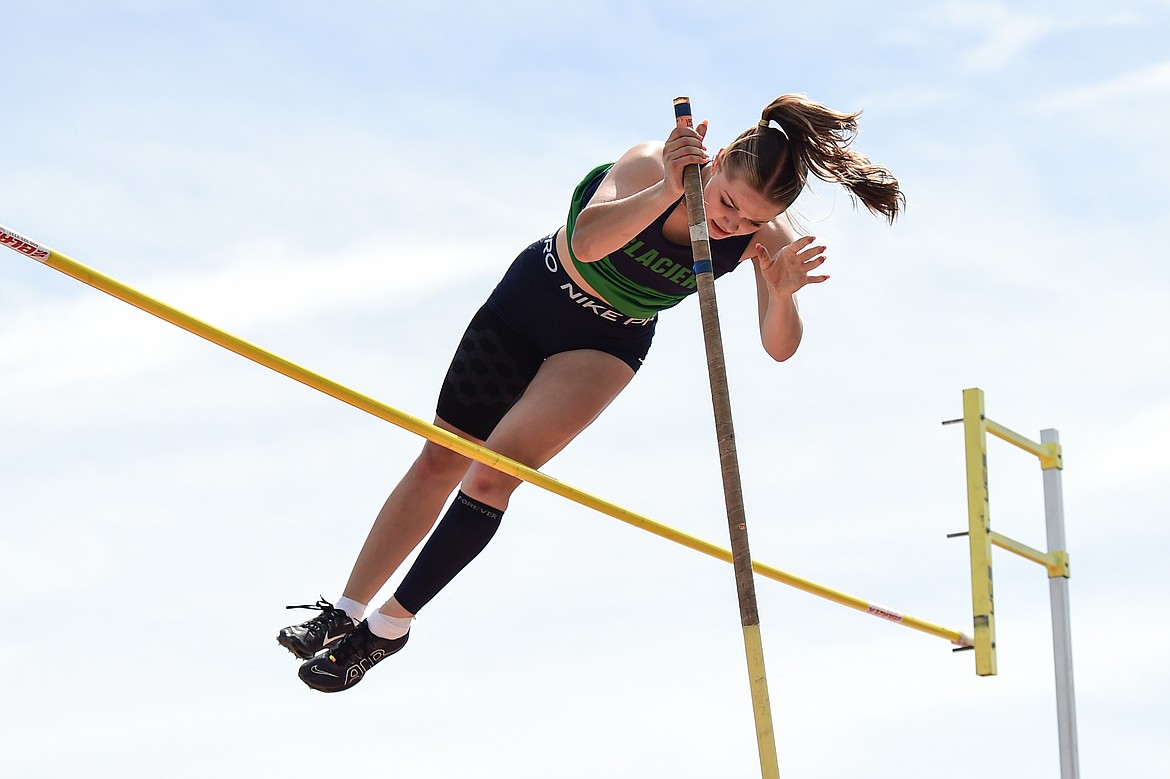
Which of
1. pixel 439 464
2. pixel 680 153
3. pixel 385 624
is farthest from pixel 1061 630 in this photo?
pixel 680 153

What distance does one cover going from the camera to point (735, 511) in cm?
367

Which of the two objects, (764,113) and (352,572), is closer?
(764,113)

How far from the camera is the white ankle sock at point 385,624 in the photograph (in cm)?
438

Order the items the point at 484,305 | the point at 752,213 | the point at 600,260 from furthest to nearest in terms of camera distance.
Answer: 1. the point at 484,305
2. the point at 600,260
3. the point at 752,213

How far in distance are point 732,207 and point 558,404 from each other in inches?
32.9

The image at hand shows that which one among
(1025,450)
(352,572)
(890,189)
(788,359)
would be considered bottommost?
(352,572)

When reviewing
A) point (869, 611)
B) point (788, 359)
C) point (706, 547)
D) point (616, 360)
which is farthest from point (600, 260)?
point (869, 611)

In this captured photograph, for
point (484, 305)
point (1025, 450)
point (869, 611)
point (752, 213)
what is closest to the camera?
point (752, 213)

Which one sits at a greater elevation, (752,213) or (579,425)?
(752,213)

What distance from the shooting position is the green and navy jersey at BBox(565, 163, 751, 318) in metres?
4.23

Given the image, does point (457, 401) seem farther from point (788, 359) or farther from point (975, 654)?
point (975, 654)

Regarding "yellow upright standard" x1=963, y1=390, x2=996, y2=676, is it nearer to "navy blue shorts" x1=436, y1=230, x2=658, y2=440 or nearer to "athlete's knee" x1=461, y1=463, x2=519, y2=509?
"navy blue shorts" x1=436, y1=230, x2=658, y2=440

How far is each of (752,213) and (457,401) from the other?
122cm

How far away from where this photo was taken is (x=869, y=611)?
5.93 metres
